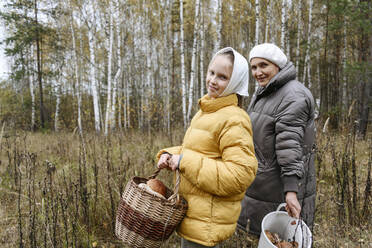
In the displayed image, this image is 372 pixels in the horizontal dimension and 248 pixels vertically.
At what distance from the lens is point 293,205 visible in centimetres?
154

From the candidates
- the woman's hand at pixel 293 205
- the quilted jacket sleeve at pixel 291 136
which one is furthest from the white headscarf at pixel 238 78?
the woman's hand at pixel 293 205

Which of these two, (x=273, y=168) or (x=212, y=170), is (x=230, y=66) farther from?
(x=273, y=168)

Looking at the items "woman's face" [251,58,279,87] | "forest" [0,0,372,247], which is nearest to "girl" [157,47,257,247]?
"woman's face" [251,58,279,87]

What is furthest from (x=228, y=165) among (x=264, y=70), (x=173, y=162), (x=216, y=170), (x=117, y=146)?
(x=117, y=146)

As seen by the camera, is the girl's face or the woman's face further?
the woman's face

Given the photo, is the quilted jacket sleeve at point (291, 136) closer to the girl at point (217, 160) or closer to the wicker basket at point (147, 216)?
the girl at point (217, 160)

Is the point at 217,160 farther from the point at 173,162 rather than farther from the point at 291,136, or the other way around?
the point at 291,136

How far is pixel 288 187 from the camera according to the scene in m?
1.57

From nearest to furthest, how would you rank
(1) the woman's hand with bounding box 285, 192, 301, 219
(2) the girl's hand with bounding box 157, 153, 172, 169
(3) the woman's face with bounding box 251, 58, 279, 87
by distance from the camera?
(2) the girl's hand with bounding box 157, 153, 172, 169, (1) the woman's hand with bounding box 285, 192, 301, 219, (3) the woman's face with bounding box 251, 58, 279, 87

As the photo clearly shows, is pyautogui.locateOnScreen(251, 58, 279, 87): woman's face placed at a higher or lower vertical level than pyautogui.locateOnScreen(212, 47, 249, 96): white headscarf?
higher

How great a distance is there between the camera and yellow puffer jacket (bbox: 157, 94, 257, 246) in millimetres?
1222

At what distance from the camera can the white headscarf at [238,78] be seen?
1.33 meters

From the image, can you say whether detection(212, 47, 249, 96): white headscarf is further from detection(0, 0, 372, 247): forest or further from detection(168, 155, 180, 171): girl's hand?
detection(0, 0, 372, 247): forest

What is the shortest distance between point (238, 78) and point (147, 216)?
3.07 ft
